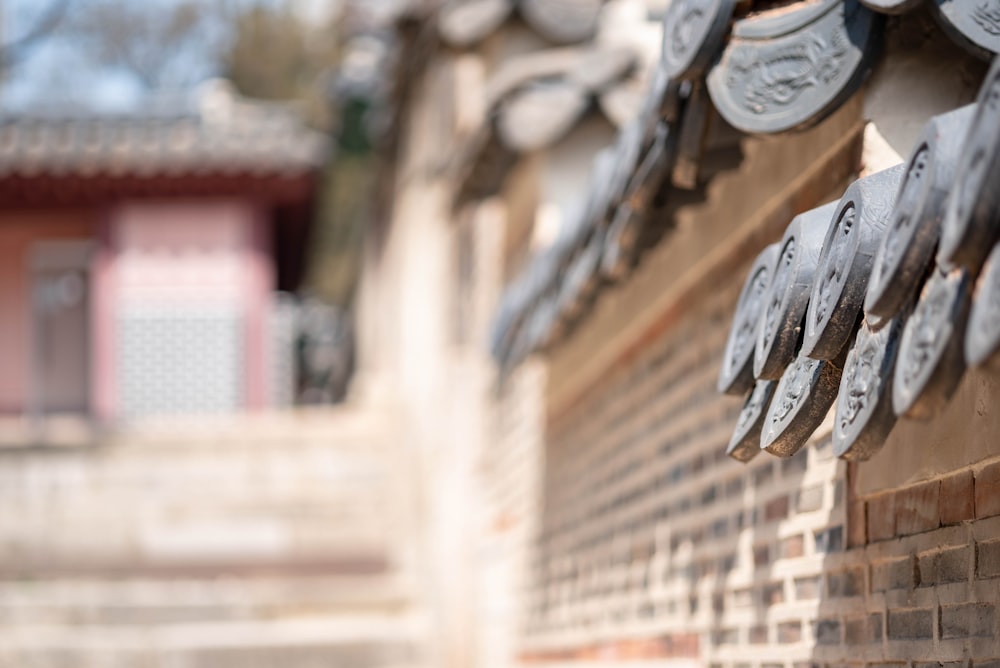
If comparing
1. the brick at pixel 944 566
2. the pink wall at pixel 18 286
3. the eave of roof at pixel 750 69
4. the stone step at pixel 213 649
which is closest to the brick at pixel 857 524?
the brick at pixel 944 566

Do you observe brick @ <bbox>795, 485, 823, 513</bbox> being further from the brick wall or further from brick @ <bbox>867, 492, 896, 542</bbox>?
brick @ <bbox>867, 492, 896, 542</bbox>

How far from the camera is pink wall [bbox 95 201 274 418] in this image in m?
15.2

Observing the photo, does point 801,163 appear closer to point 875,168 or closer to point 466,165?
point 875,168

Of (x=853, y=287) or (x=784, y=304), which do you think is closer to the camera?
(x=853, y=287)

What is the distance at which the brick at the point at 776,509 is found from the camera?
Result: 3.67 meters

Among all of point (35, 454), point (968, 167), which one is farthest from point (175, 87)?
point (968, 167)

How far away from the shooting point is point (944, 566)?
109 inches

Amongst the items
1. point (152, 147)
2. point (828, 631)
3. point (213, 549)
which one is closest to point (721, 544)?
point (828, 631)

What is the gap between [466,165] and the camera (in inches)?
293

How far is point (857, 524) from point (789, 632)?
51 centimetres

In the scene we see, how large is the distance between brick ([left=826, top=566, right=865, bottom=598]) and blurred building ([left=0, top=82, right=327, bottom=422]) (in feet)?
38.6

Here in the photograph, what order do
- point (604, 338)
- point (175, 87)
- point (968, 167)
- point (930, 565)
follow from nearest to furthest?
point (968, 167) → point (930, 565) → point (604, 338) → point (175, 87)

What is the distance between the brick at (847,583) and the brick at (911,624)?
0.17 m

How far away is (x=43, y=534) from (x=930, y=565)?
366 inches
